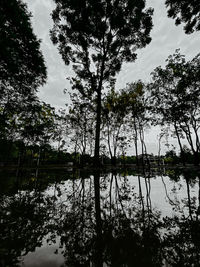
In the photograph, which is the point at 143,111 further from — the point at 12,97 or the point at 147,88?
the point at 12,97

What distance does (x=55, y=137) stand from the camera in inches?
1035

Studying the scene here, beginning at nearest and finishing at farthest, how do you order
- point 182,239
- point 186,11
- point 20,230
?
point 182,239
point 20,230
point 186,11

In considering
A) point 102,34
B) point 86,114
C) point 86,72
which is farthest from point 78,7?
point 86,114

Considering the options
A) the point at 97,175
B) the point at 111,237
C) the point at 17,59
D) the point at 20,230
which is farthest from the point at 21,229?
the point at 17,59

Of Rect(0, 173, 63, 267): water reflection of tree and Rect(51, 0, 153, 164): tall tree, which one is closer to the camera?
Rect(0, 173, 63, 267): water reflection of tree

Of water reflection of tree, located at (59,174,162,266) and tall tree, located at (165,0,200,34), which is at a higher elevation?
tall tree, located at (165,0,200,34)

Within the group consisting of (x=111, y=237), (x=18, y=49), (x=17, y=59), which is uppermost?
(x=18, y=49)

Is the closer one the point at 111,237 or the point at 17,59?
the point at 111,237

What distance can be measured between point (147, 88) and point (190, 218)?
80.8 feet

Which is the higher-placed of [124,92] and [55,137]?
[124,92]

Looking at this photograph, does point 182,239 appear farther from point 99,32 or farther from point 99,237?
point 99,32

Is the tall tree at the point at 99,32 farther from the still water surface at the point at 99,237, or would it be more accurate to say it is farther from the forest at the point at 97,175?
the still water surface at the point at 99,237

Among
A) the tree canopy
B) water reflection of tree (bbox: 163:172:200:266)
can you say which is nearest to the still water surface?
water reflection of tree (bbox: 163:172:200:266)

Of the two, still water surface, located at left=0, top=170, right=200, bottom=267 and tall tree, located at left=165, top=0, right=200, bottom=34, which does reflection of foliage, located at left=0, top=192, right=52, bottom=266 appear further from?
tall tree, located at left=165, top=0, right=200, bottom=34
